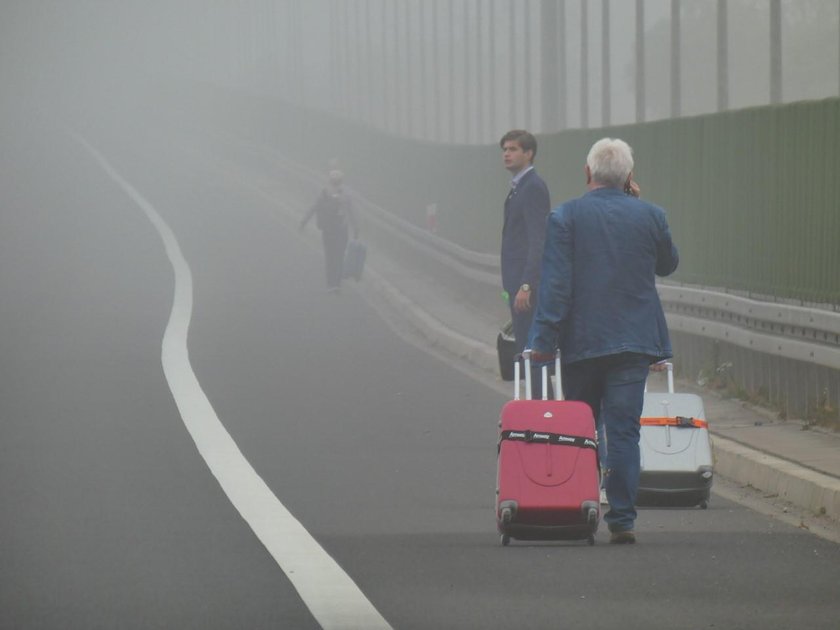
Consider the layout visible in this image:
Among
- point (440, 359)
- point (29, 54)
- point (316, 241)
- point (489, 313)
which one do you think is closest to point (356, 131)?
point (316, 241)

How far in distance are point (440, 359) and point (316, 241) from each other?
19.0 metres

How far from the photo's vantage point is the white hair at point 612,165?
923cm

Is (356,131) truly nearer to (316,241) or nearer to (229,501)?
(316,241)

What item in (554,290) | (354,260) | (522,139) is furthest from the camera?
(354,260)

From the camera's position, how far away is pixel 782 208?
1507 centimetres

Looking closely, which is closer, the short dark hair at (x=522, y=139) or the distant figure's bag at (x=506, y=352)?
the distant figure's bag at (x=506, y=352)

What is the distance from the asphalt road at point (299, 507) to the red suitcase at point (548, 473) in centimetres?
15

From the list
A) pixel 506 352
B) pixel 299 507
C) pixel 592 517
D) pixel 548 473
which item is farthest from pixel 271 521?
pixel 506 352

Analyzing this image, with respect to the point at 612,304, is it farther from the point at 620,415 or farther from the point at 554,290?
the point at 620,415

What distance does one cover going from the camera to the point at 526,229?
12.4 meters

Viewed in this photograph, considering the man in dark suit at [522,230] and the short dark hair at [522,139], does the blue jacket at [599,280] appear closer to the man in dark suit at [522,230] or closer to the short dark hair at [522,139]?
the man in dark suit at [522,230]

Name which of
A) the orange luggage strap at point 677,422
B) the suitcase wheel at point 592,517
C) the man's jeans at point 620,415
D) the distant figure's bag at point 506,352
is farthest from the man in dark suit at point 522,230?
the suitcase wheel at point 592,517

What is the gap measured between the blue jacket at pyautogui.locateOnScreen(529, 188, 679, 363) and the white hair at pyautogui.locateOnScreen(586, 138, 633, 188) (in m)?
0.10

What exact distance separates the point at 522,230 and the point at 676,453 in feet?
9.70
